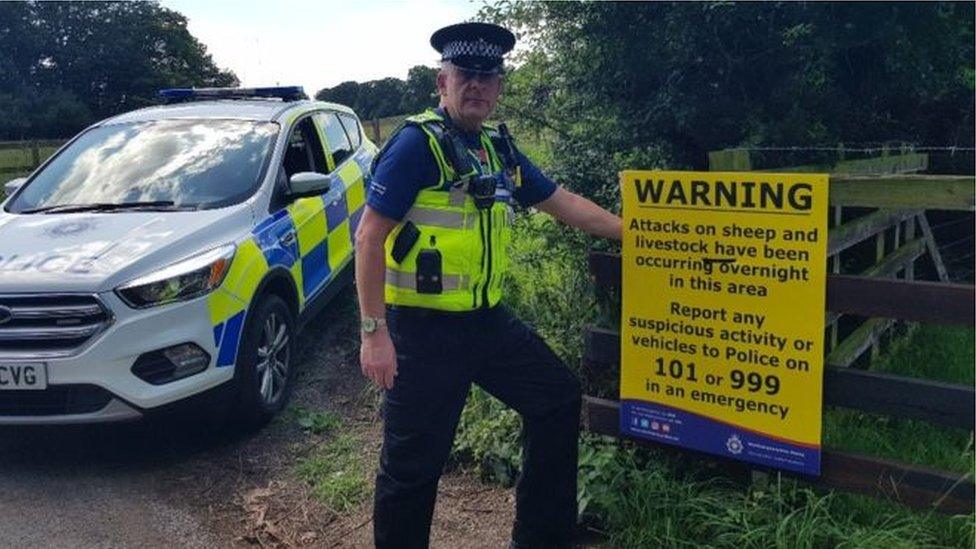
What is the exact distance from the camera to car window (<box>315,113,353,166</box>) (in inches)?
238

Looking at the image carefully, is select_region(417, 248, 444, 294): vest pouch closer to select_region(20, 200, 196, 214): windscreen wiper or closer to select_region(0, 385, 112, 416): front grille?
select_region(0, 385, 112, 416): front grille

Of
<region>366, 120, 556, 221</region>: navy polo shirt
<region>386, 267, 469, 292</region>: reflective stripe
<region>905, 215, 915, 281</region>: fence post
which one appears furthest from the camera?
<region>905, 215, 915, 281</region>: fence post

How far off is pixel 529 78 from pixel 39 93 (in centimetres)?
4382

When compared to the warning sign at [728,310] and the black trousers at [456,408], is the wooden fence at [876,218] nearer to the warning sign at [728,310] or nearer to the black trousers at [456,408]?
the warning sign at [728,310]

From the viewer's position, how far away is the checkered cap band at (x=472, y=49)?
2621mm

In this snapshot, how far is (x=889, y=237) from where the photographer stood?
471 centimetres

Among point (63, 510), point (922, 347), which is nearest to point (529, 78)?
point (922, 347)

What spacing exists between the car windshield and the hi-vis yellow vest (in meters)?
2.24

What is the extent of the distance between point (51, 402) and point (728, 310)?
119 inches

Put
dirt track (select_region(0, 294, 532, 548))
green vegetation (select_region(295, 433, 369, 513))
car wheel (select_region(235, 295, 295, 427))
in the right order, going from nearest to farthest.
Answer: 1. dirt track (select_region(0, 294, 532, 548))
2. green vegetation (select_region(295, 433, 369, 513))
3. car wheel (select_region(235, 295, 295, 427))

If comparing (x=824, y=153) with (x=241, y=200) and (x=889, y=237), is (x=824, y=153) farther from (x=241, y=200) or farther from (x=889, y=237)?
(x=241, y=200)

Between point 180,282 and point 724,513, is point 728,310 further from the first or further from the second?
point 180,282

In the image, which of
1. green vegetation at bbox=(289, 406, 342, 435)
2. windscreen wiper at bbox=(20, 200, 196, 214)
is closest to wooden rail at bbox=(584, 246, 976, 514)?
green vegetation at bbox=(289, 406, 342, 435)

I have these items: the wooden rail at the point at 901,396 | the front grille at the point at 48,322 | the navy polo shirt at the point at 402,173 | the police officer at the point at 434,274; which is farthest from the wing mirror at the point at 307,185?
the wooden rail at the point at 901,396
